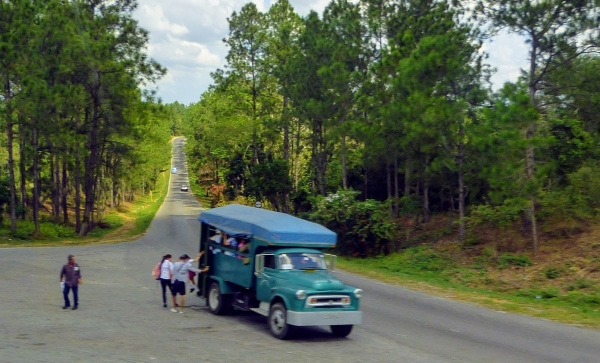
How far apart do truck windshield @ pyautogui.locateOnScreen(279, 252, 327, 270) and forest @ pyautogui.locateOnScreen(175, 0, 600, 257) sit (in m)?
13.6

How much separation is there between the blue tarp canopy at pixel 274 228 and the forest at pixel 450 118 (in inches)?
512

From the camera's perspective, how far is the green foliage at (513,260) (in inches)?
1047

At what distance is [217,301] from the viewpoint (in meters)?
16.7

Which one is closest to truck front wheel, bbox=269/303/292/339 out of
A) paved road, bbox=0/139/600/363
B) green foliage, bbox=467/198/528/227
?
paved road, bbox=0/139/600/363

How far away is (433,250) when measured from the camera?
31.9 metres

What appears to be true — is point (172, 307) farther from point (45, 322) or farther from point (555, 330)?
point (555, 330)

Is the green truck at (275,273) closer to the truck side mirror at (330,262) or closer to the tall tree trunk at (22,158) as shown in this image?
the truck side mirror at (330,262)

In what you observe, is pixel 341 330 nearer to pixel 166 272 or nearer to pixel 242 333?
pixel 242 333

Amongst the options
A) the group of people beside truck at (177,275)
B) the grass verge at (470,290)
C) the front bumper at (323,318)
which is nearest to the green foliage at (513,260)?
the grass verge at (470,290)

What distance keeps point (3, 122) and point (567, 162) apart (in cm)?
3299

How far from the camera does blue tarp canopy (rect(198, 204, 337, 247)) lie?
14.8 metres

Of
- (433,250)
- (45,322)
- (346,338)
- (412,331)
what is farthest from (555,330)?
(433,250)

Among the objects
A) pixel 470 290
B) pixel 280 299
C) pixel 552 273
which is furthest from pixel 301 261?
pixel 552 273

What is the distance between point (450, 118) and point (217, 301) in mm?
16815
